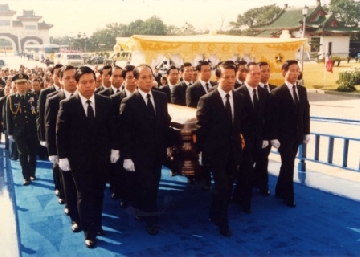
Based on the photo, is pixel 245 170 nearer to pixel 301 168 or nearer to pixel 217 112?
pixel 217 112

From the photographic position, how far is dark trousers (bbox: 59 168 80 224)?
167 inches

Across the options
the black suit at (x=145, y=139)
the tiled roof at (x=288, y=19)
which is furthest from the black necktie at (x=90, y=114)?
the tiled roof at (x=288, y=19)

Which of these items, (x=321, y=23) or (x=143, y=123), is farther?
(x=321, y=23)

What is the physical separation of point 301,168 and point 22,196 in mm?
4354

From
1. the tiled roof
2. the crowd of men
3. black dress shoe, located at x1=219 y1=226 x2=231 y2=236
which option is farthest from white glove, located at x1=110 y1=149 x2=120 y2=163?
the tiled roof

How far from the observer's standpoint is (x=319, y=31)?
43.4m

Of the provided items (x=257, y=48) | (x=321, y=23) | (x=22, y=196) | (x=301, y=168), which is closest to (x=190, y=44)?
(x=257, y=48)

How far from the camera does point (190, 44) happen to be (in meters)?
16.4

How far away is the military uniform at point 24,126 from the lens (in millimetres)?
6168

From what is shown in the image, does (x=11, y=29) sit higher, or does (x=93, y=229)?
(x=11, y=29)

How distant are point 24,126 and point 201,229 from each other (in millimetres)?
3451

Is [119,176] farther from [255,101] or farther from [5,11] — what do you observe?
[5,11]

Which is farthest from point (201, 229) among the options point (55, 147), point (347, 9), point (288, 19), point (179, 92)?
point (347, 9)

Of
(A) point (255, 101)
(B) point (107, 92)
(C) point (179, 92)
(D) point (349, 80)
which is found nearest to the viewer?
(A) point (255, 101)
